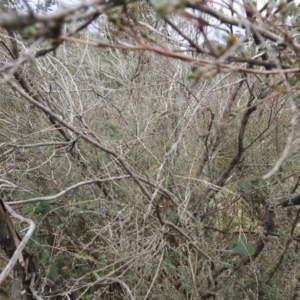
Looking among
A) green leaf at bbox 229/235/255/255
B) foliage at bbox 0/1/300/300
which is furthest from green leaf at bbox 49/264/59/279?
green leaf at bbox 229/235/255/255

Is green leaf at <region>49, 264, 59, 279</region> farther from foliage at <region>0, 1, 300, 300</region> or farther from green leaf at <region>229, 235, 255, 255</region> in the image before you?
green leaf at <region>229, 235, 255, 255</region>

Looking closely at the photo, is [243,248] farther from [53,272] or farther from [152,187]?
[53,272]

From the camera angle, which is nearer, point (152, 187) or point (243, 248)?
point (243, 248)

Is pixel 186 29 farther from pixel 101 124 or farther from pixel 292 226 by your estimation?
pixel 292 226

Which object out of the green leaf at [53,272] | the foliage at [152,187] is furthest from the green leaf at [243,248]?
the green leaf at [53,272]

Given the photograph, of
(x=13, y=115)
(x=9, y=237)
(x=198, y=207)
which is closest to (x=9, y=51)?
(x=13, y=115)

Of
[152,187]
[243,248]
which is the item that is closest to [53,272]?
[152,187]

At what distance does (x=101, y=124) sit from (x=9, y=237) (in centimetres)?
118

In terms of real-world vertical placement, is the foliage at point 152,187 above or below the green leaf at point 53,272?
above

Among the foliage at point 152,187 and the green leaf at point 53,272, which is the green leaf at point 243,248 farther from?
the green leaf at point 53,272

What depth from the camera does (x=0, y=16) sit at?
1.54 feet

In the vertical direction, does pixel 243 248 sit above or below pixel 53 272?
above

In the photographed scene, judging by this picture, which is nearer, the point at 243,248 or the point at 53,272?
the point at 243,248

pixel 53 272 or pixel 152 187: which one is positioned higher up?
pixel 152 187
